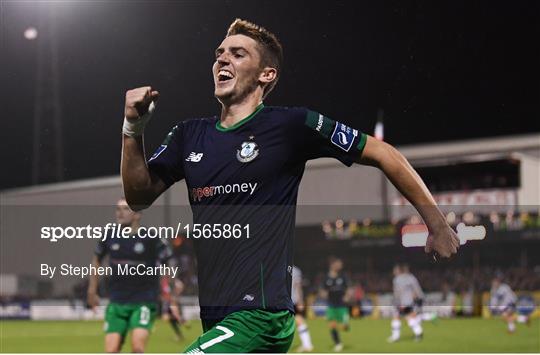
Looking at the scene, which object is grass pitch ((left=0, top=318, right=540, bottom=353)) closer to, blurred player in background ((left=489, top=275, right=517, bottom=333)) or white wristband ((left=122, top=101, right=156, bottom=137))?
blurred player in background ((left=489, top=275, right=517, bottom=333))

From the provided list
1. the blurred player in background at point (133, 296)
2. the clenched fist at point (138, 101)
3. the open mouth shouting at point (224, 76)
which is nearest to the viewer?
the clenched fist at point (138, 101)

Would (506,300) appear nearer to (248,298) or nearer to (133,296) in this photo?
(133,296)

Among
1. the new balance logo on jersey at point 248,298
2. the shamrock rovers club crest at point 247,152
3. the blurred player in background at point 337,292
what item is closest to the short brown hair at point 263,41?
the shamrock rovers club crest at point 247,152

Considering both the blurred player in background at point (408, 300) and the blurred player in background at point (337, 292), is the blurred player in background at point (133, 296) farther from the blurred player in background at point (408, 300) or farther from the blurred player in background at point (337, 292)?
the blurred player in background at point (408, 300)

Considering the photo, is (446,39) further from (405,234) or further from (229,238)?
(229,238)

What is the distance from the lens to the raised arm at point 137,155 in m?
3.35

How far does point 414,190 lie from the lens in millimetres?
3508

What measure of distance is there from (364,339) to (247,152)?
12.3 metres

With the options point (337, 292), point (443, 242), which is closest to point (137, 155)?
point (443, 242)

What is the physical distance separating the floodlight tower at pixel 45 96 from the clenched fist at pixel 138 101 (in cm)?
364

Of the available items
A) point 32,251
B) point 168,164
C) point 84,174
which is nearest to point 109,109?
point 84,174

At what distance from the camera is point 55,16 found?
7246 mm

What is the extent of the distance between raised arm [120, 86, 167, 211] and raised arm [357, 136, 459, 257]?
907 mm

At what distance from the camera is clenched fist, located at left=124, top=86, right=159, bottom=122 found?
3.33m
